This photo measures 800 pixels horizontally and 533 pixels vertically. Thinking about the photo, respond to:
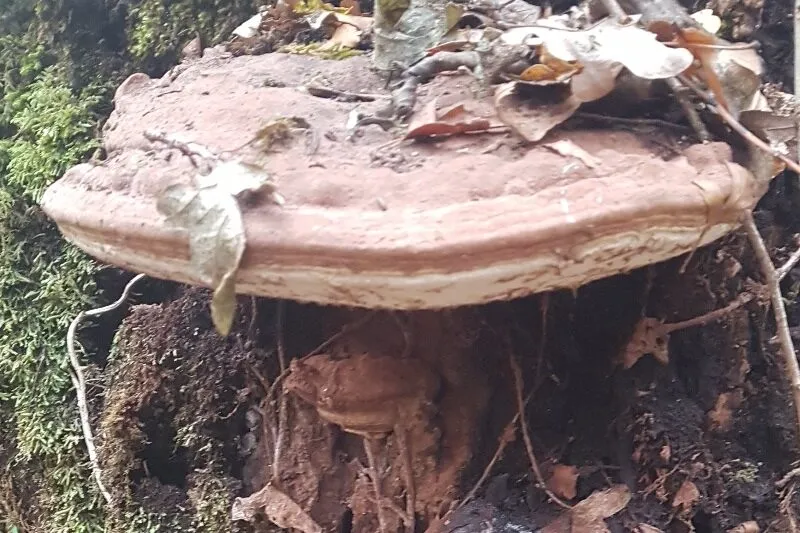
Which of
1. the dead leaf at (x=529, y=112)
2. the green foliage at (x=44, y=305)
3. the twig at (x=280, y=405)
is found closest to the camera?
the dead leaf at (x=529, y=112)

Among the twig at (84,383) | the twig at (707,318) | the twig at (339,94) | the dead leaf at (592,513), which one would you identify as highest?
the twig at (339,94)

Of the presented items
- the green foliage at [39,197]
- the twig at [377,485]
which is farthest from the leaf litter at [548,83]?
the green foliage at [39,197]

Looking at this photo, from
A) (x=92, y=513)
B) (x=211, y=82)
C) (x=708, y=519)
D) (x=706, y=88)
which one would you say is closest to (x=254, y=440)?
(x=92, y=513)

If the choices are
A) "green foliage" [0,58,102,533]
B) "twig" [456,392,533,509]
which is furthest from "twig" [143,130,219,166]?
"green foliage" [0,58,102,533]

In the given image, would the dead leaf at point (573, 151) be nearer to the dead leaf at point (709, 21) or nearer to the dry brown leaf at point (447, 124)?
the dry brown leaf at point (447, 124)

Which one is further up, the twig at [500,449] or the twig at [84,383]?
the twig at [500,449]

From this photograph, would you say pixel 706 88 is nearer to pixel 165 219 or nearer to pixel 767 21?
pixel 767 21

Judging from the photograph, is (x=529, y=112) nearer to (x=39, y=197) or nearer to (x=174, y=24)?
(x=174, y=24)
